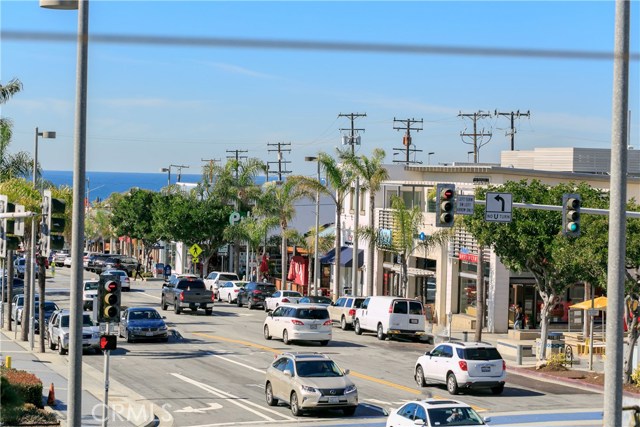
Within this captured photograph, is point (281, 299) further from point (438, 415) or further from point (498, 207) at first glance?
point (438, 415)

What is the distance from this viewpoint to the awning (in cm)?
7050

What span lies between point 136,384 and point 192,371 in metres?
3.71

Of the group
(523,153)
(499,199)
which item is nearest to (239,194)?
(523,153)

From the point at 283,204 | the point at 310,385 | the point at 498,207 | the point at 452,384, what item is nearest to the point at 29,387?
the point at 310,385

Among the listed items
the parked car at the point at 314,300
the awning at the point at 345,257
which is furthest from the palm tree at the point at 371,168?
the awning at the point at 345,257

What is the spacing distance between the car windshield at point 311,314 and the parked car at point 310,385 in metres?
14.7

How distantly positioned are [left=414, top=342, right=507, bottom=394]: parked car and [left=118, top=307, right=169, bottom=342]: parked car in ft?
52.5

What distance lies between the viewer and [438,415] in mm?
22859

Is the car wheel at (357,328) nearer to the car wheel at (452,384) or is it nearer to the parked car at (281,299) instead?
the parked car at (281,299)

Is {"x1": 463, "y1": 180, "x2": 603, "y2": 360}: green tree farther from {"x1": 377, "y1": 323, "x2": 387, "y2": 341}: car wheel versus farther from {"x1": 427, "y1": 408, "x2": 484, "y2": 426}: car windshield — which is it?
{"x1": 427, "y1": 408, "x2": 484, "y2": 426}: car windshield

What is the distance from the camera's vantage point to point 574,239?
125ft

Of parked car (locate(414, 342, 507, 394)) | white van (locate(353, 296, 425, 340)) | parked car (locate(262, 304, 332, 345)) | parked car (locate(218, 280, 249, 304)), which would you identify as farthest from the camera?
parked car (locate(218, 280, 249, 304))

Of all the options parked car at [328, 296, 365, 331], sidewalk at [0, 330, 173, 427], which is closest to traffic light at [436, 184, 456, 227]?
sidewalk at [0, 330, 173, 427]

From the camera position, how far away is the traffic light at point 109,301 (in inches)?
891
